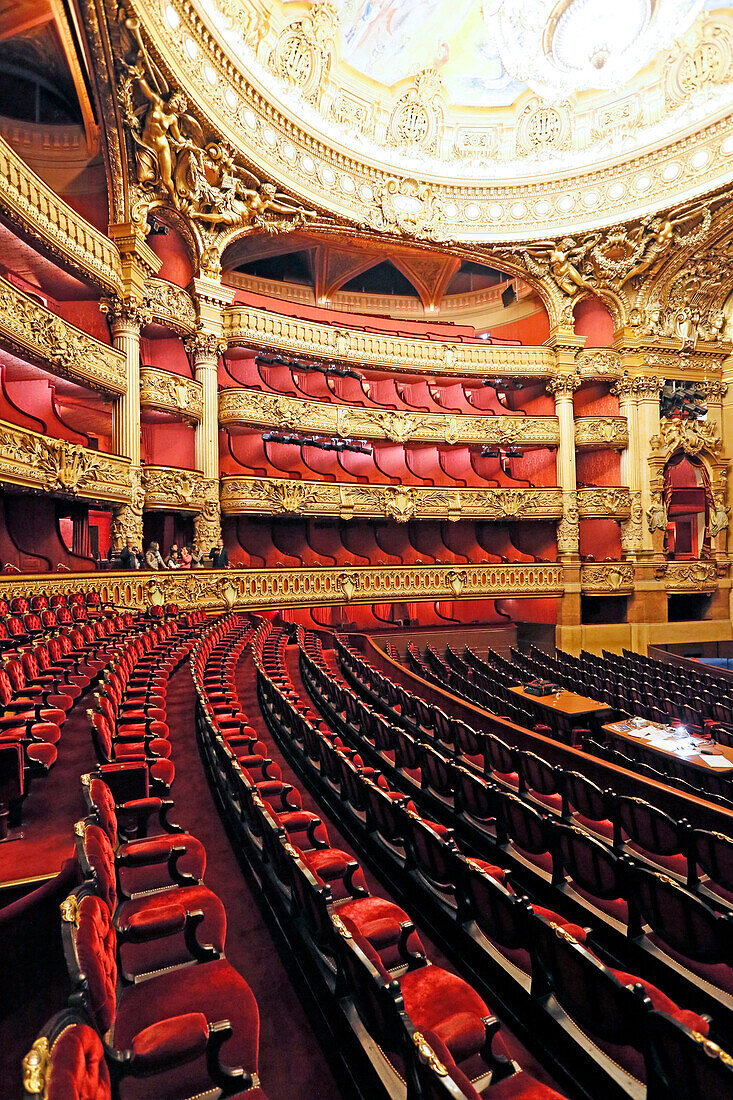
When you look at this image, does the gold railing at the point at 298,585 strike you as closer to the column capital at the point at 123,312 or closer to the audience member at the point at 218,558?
the audience member at the point at 218,558

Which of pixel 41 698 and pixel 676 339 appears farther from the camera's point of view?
pixel 676 339

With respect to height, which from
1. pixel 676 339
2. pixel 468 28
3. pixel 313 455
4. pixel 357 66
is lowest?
pixel 313 455

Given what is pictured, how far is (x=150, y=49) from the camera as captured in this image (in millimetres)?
4711

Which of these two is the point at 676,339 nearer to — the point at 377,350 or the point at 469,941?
the point at 377,350

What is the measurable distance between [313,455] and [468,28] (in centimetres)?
551

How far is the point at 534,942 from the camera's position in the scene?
3.29ft

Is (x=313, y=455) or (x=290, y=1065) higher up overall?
(x=313, y=455)

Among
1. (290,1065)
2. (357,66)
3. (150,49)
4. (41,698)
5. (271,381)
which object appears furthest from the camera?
(271,381)

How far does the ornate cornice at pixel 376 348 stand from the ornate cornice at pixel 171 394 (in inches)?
37.6

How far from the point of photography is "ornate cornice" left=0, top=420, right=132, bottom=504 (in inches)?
153

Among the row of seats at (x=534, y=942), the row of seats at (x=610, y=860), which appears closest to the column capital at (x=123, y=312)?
the row of seats at (x=610, y=860)

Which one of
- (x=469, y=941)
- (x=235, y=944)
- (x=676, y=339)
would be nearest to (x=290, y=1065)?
(x=235, y=944)

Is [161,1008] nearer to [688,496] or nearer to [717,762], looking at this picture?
[717,762]

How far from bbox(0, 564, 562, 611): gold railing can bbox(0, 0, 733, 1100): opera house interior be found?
43mm
